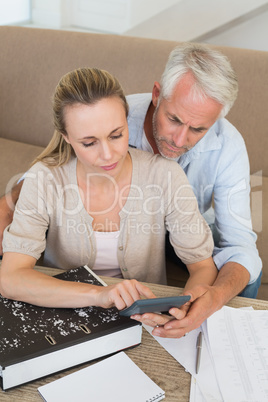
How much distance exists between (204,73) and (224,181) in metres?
0.39

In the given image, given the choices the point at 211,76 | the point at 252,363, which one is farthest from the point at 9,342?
the point at 211,76

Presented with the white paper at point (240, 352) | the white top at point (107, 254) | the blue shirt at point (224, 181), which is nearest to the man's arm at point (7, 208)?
the white top at point (107, 254)

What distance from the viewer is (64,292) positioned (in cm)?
106

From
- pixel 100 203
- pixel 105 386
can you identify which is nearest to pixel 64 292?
pixel 105 386

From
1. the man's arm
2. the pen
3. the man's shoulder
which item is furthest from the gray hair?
the pen

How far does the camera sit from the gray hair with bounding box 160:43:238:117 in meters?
1.39

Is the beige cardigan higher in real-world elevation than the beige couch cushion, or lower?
higher

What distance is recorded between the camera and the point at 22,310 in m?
1.04

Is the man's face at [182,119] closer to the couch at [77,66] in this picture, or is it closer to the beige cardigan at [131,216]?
the beige cardigan at [131,216]

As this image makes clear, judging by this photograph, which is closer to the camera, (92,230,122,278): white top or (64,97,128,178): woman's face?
(64,97,128,178): woman's face

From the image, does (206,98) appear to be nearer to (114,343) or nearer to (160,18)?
(114,343)

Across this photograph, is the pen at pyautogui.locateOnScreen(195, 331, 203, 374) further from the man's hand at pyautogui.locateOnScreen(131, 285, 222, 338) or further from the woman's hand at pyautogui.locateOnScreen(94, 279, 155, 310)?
the woman's hand at pyautogui.locateOnScreen(94, 279, 155, 310)

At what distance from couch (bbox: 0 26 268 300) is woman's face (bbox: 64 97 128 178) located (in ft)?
2.47

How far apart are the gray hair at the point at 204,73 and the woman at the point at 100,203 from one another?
246 mm
